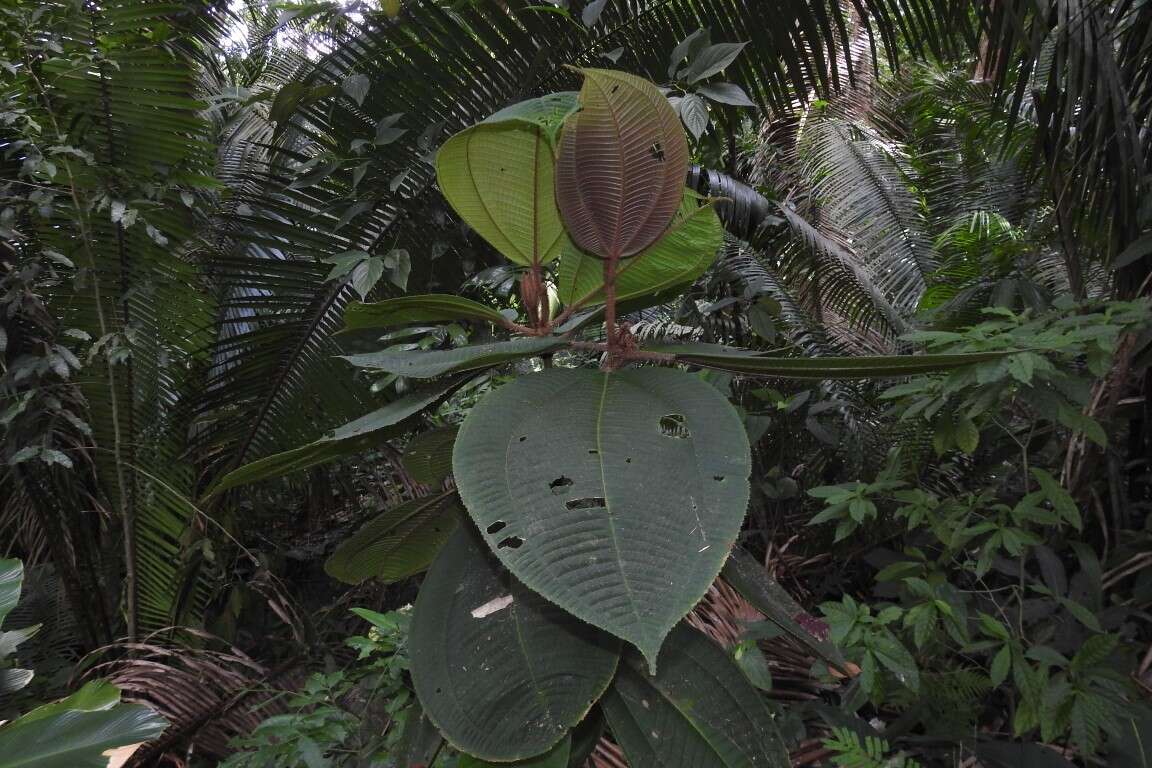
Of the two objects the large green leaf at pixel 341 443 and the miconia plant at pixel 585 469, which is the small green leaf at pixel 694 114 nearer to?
the miconia plant at pixel 585 469

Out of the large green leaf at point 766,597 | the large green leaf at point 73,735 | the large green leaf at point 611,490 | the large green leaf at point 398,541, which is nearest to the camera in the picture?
the large green leaf at point 611,490

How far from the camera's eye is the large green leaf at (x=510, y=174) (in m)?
0.74

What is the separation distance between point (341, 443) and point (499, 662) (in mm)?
273

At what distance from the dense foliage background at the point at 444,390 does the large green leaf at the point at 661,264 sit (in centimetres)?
3

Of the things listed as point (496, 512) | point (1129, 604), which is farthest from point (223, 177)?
point (1129, 604)

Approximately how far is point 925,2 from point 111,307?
2420 millimetres

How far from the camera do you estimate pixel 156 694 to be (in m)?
1.88

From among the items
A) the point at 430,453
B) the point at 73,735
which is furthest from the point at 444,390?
the point at 73,735

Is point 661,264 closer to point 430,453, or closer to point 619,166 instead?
point 619,166

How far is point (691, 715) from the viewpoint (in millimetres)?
690

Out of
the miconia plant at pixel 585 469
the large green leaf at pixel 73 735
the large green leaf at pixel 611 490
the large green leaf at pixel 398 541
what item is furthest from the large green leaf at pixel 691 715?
the large green leaf at pixel 73 735

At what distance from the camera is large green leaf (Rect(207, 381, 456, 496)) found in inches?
28.5

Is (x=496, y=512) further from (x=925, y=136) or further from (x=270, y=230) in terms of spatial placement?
(x=925, y=136)

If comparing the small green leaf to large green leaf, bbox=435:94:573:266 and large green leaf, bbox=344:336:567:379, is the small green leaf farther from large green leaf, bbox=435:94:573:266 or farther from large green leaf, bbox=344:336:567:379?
large green leaf, bbox=344:336:567:379
